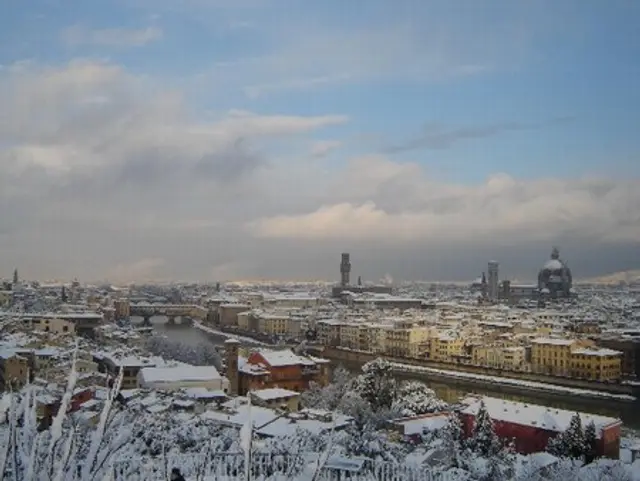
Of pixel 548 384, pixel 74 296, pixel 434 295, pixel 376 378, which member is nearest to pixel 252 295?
pixel 434 295

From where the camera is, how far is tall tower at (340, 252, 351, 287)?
19.3 meters

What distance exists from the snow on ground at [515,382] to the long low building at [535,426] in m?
2.59

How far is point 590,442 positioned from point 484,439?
0.71 meters

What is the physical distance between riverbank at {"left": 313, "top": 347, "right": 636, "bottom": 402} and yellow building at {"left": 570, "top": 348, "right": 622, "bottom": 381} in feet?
0.81

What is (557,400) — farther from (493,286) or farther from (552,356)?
(493,286)

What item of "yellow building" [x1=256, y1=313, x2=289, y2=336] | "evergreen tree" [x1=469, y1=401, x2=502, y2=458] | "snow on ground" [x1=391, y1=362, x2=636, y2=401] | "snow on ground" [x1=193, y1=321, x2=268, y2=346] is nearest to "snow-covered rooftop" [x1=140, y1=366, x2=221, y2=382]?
"evergreen tree" [x1=469, y1=401, x2=502, y2=458]

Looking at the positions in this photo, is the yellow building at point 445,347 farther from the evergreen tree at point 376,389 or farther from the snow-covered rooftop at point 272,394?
the snow-covered rooftop at point 272,394

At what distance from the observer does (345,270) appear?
813 inches

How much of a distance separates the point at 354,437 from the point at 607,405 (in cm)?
426

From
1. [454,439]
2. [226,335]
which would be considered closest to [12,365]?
[454,439]

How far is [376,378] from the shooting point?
5977 millimetres

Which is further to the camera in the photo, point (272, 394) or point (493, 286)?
point (493, 286)

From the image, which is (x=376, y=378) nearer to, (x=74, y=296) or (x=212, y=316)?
(x=74, y=296)

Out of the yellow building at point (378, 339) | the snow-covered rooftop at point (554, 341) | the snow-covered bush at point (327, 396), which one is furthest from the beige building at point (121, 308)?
the snow-covered bush at point (327, 396)
